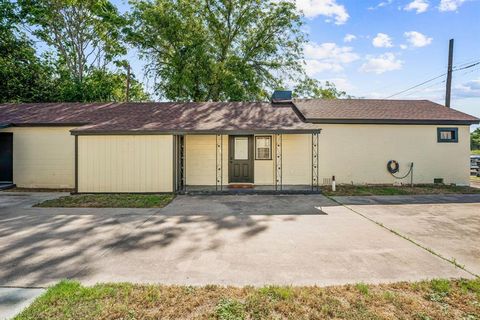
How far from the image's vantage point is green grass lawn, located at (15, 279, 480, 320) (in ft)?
8.75

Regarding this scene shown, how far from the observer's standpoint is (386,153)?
11359mm

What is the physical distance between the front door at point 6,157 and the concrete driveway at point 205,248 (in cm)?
540

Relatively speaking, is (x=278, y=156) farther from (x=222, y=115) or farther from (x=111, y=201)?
(x=111, y=201)

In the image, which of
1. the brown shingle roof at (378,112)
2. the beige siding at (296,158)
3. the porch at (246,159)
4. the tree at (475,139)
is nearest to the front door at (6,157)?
the porch at (246,159)

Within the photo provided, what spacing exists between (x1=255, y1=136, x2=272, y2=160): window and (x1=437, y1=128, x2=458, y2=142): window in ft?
24.6

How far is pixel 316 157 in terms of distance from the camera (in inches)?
435

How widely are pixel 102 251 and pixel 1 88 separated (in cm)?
2223

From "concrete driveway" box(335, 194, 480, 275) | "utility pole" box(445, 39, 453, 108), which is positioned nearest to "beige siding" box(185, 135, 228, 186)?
"concrete driveway" box(335, 194, 480, 275)

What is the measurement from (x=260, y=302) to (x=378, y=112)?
1158 centimetres

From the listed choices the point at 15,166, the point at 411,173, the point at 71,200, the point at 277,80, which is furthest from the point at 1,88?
the point at 411,173

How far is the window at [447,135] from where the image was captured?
11.5m

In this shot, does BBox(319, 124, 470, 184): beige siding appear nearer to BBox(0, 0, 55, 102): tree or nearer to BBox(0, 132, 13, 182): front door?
BBox(0, 132, 13, 182): front door

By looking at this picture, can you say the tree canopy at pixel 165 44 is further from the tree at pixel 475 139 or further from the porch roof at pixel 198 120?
the tree at pixel 475 139

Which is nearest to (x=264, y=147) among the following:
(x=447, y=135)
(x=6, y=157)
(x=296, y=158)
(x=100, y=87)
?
(x=296, y=158)
